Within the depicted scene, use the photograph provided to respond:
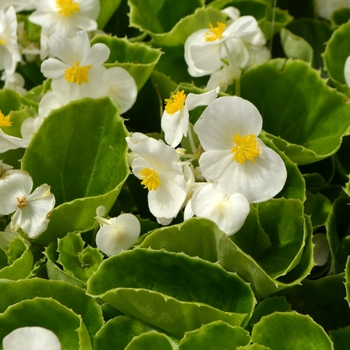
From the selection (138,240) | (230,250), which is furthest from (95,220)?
(230,250)

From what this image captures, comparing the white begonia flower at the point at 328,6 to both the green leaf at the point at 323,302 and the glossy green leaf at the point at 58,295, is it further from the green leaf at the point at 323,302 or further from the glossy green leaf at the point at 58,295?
the glossy green leaf at the point at 58,295

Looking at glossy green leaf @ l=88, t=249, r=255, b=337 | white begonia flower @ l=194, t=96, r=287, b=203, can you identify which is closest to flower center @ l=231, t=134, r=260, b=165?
white begonia flower @ l=194, t=96, r=287, b=203

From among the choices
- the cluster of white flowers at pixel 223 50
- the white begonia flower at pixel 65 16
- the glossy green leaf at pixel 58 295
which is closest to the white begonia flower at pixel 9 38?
the white begonia flower at pixel 65 16

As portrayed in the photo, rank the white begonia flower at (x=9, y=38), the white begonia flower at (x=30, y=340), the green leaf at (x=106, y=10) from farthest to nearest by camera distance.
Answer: the green leaf at (x=106, y=10) → the white begonia flower at (x=9, y=38) → the white begonia flower at (x=30, y=340)

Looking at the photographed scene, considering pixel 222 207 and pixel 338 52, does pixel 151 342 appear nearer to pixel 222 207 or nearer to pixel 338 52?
pixel 222 207

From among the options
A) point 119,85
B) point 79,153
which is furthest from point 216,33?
point 79,153
